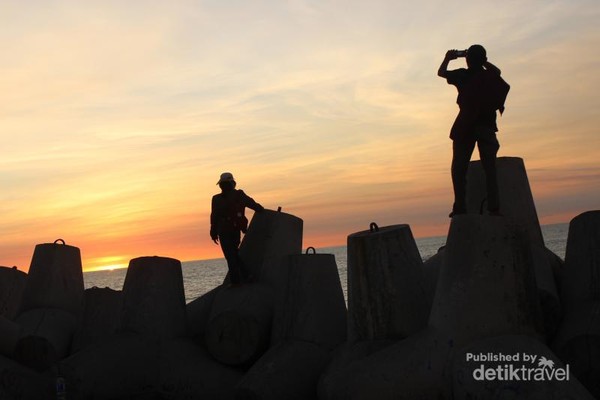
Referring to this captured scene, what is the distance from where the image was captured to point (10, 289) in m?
12.8

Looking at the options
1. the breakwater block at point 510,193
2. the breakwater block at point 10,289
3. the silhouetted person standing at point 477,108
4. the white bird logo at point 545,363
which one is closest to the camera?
the white bird logo at point 545,363

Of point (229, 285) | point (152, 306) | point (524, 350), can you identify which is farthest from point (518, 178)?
point (152, 306)

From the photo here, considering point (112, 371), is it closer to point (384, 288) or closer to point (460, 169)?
point (384, 288)

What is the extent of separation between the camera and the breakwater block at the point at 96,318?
10133mm

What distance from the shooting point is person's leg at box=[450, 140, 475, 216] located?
7.66 metres

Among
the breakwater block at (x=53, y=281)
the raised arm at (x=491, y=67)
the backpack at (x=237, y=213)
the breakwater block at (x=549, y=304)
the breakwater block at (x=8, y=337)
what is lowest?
the breakwater block at (x=549, y=304)

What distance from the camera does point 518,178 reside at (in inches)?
342

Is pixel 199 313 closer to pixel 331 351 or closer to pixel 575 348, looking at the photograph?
pixel 331 351

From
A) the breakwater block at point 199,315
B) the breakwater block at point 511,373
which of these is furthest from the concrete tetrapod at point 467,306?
the breakwater block at point 199,315

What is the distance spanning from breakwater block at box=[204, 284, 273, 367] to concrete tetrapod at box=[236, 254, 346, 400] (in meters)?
0.22

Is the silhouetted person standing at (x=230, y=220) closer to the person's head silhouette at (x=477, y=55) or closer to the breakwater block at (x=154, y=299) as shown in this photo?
the breakwater block at (x=154, y=299)

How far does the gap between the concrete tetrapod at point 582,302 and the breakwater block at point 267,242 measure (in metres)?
3.44

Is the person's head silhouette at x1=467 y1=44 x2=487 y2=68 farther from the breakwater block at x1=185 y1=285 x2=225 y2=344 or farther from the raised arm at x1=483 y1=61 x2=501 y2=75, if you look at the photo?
the breakwater block at x1=185 y1=285 x2=225 y2=344

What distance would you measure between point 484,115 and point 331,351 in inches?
108
